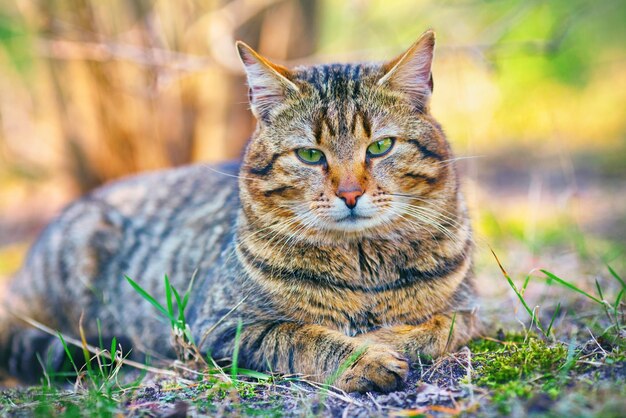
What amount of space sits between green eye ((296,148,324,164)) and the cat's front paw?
82cm

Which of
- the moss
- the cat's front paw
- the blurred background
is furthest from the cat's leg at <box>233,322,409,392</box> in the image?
the blurred background

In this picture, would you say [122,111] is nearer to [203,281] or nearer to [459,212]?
[203,281]

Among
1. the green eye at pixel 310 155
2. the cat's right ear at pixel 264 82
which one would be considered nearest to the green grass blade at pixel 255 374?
the green eye at pixel 310 155

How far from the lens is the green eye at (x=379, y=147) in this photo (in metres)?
2.59

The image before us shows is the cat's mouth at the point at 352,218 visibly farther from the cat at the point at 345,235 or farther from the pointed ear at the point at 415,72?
the pointed ear at the point at 415,72

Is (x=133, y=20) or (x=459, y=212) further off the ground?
(x=133, y=20)

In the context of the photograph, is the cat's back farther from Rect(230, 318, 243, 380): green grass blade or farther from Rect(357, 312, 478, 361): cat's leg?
Rect(357, 312, 478, 361): cat's leg

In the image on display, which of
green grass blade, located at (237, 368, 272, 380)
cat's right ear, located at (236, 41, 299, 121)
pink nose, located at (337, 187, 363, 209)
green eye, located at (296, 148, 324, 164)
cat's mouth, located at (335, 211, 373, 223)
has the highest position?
cat's right ear, located at (236, 41, 299, 121)

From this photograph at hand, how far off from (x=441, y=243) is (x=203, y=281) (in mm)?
1232

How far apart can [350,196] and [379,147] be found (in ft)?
0.96

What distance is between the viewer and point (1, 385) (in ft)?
10.6

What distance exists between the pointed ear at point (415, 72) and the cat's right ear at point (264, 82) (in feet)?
1.36

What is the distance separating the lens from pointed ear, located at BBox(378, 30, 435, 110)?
264 cm

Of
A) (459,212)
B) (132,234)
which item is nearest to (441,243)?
(459,212)
